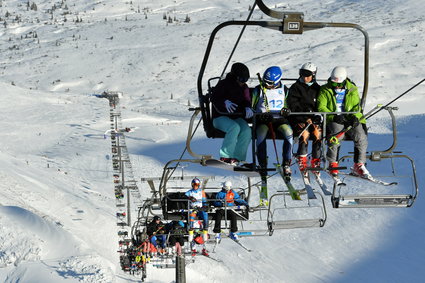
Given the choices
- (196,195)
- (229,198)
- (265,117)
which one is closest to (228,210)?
(229,198)

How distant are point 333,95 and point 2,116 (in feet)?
115

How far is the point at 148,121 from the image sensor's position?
40719mm

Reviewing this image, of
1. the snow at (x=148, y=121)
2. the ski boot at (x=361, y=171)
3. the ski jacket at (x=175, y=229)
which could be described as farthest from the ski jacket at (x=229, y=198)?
the snow at (x=148, y=121)

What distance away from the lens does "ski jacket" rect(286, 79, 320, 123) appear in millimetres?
9828

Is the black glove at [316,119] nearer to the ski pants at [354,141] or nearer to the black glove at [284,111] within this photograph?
the ski pants at [354,141]

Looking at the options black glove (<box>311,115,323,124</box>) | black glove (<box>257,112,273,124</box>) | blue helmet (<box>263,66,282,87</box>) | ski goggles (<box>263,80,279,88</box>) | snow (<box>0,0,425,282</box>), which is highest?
blue helmet (<box>263,66,282,87</box>)

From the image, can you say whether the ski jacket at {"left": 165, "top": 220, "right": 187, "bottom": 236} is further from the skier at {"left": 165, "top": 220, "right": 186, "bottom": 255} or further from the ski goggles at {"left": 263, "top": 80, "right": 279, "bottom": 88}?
the ski goggles at {"left": 263, "top": 80, "right": 279, "bottom": 88}

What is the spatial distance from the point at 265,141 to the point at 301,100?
96cm

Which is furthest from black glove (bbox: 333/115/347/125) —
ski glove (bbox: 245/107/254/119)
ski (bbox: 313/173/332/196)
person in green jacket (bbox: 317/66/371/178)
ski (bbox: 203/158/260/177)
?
ski (bbox: 203/158/260/177)

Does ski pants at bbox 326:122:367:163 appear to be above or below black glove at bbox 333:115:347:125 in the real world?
below

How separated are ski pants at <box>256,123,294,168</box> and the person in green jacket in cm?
63

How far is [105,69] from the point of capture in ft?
188

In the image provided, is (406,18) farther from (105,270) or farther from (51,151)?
(105,270)

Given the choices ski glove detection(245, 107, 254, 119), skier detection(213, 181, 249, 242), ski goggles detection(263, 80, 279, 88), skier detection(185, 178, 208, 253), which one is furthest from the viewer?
skier detection(185, 178, 208, 253)
